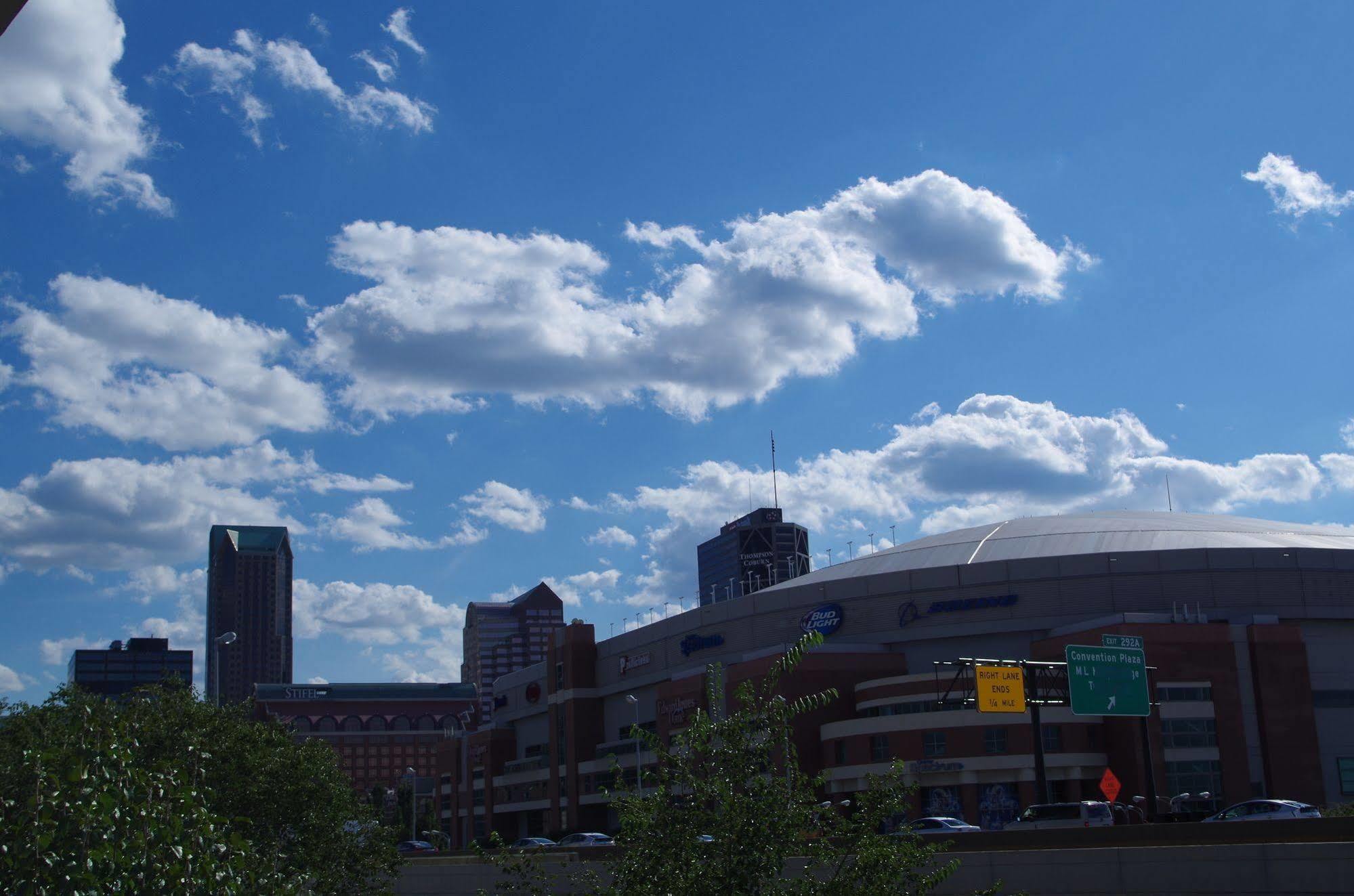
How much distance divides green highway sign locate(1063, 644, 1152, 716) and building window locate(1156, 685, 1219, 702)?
21857 mm

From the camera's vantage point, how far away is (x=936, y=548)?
3922 inches

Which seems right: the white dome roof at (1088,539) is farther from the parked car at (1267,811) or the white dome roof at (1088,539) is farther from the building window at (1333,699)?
the parked car at (1267,811)

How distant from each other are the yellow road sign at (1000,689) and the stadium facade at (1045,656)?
6.98 metres

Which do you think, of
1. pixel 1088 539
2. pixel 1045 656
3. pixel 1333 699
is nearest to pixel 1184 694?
pixel 1045 656

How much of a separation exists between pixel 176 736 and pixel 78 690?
17112 millimetres

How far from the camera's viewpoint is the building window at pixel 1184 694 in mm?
74188

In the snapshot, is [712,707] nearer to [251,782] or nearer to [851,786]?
[251,782]

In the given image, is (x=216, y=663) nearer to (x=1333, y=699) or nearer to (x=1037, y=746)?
(x=1037, y=746)

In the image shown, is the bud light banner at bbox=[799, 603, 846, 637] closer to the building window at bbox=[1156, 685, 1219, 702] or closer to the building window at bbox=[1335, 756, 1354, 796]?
the building window at bbox=[1156, 685, 1219, 702]

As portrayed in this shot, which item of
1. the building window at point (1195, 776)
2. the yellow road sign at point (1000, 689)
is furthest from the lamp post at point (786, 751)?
the building window at point (1195, 776)

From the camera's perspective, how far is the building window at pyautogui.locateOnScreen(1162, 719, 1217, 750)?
73.3m

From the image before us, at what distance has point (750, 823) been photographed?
16344 mm

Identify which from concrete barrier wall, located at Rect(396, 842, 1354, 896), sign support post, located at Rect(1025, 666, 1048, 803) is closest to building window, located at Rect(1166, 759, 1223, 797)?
sign support post, located at Rect(1025, 666, 1048, 803)

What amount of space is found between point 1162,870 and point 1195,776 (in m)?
44.1
